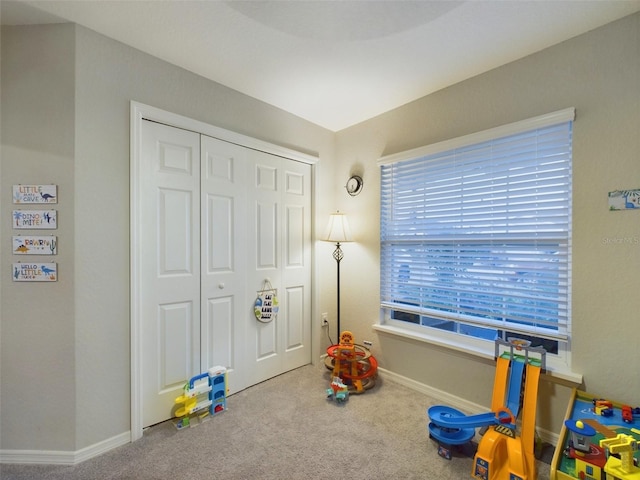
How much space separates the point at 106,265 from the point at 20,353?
2.14ft

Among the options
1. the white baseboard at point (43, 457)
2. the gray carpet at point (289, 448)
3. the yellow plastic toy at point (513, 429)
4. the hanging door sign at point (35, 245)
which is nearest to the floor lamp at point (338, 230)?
the gray carpet at point (289, 448)

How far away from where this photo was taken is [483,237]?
2113mm

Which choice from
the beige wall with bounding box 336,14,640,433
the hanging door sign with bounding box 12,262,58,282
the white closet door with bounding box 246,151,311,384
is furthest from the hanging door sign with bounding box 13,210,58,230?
the beige wall with bounding box 336,14,640,433

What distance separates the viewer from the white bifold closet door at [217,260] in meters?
2.00

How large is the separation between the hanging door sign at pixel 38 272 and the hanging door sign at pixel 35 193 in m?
0.37

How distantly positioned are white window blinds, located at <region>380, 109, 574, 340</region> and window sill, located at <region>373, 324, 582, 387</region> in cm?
18

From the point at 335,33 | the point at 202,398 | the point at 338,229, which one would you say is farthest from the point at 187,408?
the point at 335,33

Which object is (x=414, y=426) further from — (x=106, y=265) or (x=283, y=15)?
(x=283, y=15)

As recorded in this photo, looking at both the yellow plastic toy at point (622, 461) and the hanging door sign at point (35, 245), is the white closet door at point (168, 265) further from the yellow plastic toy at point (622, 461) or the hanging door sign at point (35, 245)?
the yellow plastic toy at point (622, 461)

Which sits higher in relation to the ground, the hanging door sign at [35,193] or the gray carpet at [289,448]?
the hanging door sign at [35,193]

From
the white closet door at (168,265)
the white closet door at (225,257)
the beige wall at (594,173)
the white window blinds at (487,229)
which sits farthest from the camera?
the white closet door at (225,257)

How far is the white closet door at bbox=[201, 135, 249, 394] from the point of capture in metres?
2.25

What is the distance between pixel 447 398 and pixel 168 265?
7.71 ft

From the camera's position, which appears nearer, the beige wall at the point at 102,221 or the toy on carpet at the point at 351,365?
the beige wall at the point at 102,221
